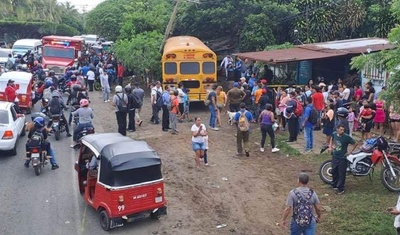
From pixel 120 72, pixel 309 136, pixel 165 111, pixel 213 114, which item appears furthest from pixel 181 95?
pixel 120 72

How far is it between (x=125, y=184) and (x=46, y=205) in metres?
2.50

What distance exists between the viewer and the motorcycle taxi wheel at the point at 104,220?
948 cm

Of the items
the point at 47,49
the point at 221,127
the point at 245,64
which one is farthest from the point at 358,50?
Answer: the point at 47,49

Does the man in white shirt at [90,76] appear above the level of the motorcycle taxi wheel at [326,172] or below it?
above

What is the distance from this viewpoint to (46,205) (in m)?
10.9

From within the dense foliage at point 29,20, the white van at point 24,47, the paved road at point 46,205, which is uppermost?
the dense foliage at point 29,20

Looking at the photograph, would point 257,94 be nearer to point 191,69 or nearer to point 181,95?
point 181,95

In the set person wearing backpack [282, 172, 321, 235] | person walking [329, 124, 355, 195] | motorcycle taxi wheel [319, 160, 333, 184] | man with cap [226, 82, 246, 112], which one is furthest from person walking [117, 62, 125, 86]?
person wearing backpack [282, 172, 321, 235]

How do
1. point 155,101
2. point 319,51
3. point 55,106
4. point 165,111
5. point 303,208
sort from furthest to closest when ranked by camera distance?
1. point 319,51
2. point 155,101
3. point 165,111
4. point 55,106
5. point 303,208

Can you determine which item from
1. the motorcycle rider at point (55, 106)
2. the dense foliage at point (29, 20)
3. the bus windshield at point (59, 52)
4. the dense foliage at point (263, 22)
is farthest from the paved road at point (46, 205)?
the dense foliage at point (29, 20)

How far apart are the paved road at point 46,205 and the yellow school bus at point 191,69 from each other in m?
8.05

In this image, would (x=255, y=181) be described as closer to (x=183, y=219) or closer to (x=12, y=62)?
(x=183, y=219)

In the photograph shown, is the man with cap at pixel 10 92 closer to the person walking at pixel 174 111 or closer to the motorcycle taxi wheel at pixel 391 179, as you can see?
the person walking at pixel 174 111

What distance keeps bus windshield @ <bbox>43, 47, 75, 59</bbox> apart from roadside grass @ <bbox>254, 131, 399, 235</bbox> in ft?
71.6
